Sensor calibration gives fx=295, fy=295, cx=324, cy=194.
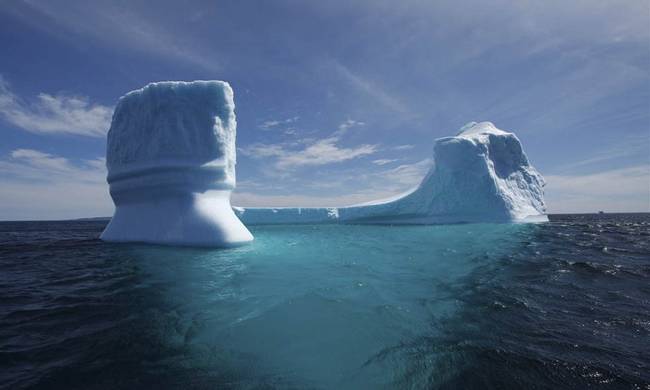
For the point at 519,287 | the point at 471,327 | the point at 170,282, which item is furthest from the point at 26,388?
the point at 519,287

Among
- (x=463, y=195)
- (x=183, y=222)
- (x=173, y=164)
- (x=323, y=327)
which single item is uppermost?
(x=173, y=164)

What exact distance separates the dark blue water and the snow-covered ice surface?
15716 mm

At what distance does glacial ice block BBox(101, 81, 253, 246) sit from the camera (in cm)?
970

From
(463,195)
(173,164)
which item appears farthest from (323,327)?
(463,195)

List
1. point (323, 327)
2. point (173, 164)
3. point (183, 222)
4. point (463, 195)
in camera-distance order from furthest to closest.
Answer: point (463, 195)
point (173, 164)
point (183, 222)
point (323, 327)

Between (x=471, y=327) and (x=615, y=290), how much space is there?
3.51m

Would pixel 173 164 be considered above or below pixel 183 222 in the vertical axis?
above

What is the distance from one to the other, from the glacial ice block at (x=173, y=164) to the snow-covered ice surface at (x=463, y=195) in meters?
11.1

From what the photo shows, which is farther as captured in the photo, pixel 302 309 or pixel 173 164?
pixel 173 164

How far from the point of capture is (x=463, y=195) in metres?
21.5

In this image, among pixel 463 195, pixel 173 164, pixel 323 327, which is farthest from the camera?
pixel 463 195

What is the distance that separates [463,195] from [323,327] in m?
20.8

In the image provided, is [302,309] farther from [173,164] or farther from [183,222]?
[173,164]

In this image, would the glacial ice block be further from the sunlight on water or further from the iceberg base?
the sunlight on water
